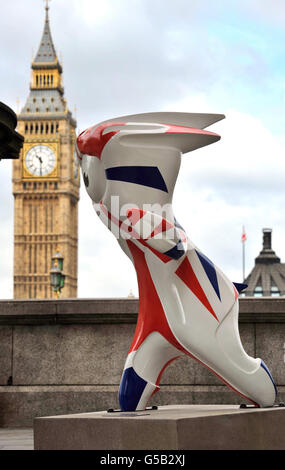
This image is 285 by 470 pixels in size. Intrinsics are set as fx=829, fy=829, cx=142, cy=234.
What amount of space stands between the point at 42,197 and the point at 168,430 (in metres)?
98.6

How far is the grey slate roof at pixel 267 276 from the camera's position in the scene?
8544 centimetres

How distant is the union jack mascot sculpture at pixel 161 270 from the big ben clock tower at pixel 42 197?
9474 cm

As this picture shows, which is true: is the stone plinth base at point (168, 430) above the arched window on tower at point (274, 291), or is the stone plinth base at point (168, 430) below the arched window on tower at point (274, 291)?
below

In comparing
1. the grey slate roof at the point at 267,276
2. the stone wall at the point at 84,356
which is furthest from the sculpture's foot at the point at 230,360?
the grey slate roof at the point at 267,276

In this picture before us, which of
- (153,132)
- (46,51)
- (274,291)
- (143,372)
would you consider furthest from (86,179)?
(46,51)

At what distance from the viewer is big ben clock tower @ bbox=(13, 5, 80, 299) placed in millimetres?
101688

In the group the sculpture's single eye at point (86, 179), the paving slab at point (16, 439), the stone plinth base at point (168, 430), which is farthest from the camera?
the paving slab at point (16, 439)

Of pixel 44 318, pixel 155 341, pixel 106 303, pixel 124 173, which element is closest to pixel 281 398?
pixel 106 303

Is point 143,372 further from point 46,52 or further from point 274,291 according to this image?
point 46,52

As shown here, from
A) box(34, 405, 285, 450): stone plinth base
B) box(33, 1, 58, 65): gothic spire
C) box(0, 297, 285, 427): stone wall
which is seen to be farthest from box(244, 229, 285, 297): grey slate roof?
box(34, 405, 285, 450): stone plinth base

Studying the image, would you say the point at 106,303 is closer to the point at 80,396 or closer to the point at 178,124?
the point at 80,396

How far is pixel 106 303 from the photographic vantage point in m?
9.26

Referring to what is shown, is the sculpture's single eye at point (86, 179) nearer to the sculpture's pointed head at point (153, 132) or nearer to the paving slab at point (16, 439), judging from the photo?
the sculpture's pointed head at point (153, 132)

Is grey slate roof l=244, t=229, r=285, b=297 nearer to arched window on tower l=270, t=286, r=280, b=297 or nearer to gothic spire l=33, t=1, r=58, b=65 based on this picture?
arched window on tower l=270, t=286, r=280, b=297
